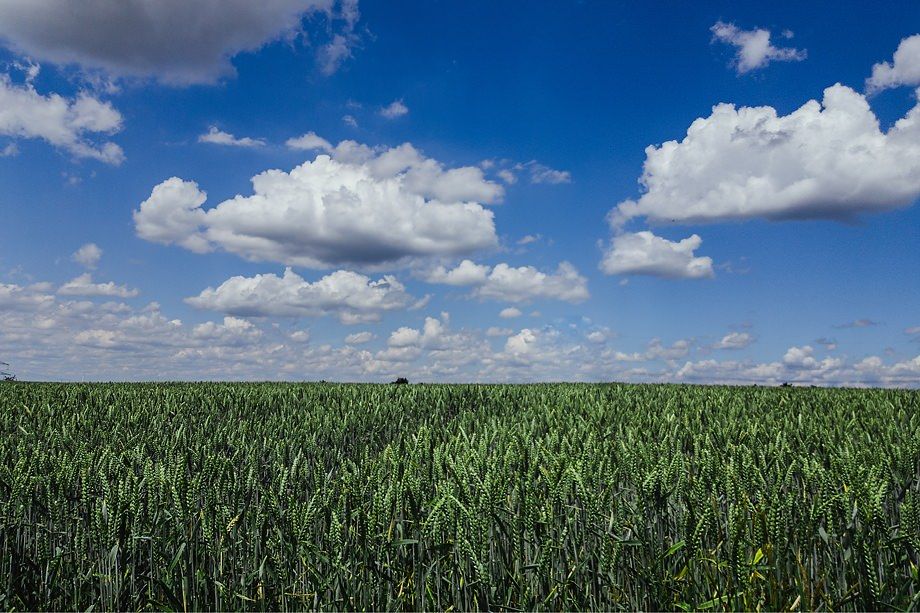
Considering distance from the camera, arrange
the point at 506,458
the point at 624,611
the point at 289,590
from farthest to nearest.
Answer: the point at 506,458 < the point at 289,590 < the point at 624,611

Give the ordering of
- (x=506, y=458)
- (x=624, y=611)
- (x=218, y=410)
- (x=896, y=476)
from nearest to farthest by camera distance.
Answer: (x=624, y=611) < (x=506, y=458) < (x=896, y=476) < (x=218, y=410)

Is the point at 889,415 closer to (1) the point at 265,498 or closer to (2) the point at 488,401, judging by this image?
(2) the point at 488,401

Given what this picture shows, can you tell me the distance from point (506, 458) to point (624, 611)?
1.33 metres

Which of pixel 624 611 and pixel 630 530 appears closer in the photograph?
pixel 624 611

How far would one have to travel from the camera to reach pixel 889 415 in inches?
319

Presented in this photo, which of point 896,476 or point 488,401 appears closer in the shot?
point 896,476

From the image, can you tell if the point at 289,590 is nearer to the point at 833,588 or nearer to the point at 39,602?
the point at 39,602

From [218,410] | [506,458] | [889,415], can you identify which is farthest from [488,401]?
[506,458]

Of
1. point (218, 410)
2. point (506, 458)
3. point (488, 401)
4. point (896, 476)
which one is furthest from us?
point (488, 401)

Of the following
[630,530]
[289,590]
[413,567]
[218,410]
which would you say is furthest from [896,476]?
[218,410]

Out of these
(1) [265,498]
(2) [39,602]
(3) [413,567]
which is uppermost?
(1) [265,498]

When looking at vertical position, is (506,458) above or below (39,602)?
above

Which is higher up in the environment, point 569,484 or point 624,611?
point 569,484

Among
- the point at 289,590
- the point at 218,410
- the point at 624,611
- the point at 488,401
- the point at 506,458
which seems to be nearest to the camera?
the point at 624,611
